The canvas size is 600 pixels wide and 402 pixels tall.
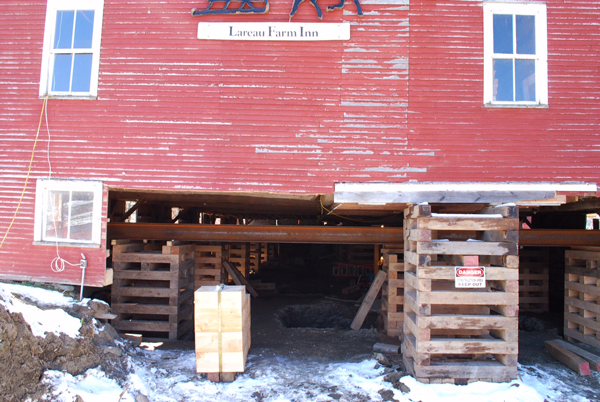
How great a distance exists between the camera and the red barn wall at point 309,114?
643 cm

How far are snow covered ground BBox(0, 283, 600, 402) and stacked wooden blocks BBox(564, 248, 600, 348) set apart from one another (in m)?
1.57

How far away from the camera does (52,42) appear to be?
264 inches

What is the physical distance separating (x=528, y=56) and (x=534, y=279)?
278 inches

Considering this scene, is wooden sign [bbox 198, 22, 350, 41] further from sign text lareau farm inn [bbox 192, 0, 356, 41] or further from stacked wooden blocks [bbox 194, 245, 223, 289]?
stacked wooden blocks [bbox 194, 245, 223, 289]

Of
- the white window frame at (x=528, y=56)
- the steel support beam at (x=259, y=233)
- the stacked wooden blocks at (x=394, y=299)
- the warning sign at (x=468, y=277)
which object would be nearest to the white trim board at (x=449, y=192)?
the warning sign at (x=468, y=277)

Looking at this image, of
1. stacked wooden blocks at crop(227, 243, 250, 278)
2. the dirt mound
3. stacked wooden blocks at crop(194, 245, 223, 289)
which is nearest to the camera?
the dirt mound

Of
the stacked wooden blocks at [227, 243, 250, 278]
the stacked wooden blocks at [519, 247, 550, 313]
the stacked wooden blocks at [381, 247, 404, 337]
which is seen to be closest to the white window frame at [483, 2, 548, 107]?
the stacked wooden blocks at [381, 247, 404, 337]

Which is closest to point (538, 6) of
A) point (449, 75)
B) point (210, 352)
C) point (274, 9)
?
point (449, 75)

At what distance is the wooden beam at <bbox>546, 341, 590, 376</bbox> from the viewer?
6349 mm

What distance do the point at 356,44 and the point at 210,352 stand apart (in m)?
5.77

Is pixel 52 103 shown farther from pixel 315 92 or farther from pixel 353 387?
pixel 353 387

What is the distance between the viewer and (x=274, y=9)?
6539 mm

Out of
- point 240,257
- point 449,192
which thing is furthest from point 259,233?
point 240,257

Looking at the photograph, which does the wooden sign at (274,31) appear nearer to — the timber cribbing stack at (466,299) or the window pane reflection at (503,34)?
the window pane reflection at (503,34)
